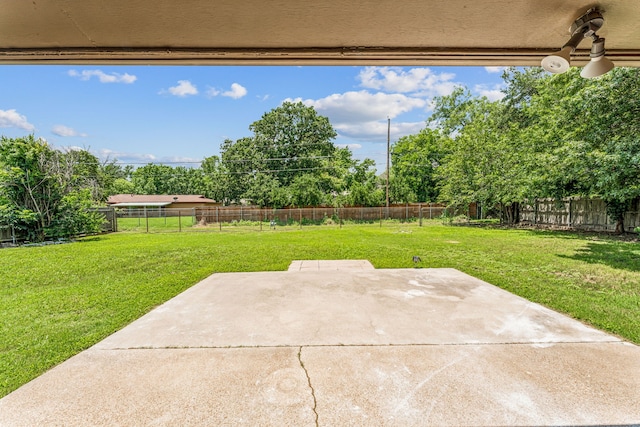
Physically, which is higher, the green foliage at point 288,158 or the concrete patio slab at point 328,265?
the green foliage at point 288,158

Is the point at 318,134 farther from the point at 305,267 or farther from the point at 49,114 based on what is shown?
the point at 305,267

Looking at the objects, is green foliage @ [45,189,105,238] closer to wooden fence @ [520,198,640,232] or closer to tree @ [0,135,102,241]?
tree @ [0,135,102,241]

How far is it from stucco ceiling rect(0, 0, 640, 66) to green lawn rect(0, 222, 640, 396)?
214cm

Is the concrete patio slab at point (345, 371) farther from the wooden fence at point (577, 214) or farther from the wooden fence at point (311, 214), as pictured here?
the wooden fence at point (311, 214)

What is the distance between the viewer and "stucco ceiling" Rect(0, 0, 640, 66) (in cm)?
127

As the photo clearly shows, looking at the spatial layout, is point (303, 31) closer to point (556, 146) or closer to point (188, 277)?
point (188, 277)

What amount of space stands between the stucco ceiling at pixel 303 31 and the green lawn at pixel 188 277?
2.14 m

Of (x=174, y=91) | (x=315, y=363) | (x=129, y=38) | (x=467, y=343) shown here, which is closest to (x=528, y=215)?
(x=467, y=343)

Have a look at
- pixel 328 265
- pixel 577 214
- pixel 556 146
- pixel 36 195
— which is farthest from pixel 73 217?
pixel 577 214

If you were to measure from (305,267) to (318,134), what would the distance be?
933 inches

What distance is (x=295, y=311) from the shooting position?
3.11 m

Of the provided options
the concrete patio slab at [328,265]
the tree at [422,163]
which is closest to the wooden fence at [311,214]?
the tree at [422,163]

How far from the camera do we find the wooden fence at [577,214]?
9961 mm

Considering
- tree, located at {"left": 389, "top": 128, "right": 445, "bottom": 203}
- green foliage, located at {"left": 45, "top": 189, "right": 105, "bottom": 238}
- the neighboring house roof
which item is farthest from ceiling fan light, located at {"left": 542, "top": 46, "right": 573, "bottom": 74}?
the neighboring house roof
